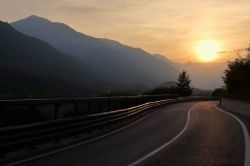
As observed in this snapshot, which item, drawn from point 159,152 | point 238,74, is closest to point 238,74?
point 238,74

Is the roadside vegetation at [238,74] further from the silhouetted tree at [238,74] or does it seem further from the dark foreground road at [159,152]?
the dark foreground road at [159,152]

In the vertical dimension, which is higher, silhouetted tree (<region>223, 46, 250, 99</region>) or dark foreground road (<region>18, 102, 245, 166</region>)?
silhouetted tree (<region>223, 46, 250, 99</region>)

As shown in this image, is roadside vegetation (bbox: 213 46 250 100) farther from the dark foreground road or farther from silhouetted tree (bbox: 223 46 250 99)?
the dark foreground road

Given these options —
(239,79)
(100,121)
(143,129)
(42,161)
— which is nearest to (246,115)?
(143,129)

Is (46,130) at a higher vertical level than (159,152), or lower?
higher

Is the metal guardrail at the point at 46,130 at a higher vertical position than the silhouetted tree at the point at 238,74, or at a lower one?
lower

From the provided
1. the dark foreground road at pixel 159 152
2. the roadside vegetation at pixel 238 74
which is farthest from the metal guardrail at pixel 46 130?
the roadside vegetation at pixel 238 74

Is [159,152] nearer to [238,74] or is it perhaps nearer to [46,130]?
[46,130]

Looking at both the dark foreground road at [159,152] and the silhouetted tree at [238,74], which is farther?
the silhouetted tree at [238,74]

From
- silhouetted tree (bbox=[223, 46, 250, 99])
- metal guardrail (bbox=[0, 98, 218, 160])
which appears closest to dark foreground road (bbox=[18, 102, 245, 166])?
metal guardrail (bbox=[0, 98, 218, 160])

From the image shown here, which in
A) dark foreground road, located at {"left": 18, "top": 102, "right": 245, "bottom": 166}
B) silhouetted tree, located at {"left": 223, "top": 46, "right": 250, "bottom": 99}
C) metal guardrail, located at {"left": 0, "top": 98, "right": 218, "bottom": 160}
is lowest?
dark foreground road, located at {"left": 18, "top": 102, "right": 245, "bottom": 166}

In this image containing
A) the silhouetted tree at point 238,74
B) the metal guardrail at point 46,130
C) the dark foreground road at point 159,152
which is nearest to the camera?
the dark foreground road at point 159,152

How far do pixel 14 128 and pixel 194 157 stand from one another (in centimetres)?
470

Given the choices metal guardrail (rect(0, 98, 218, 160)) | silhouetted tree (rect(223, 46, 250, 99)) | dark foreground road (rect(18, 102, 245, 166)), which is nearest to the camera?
dark foreground road (rect(18, 102, 245, 166))
